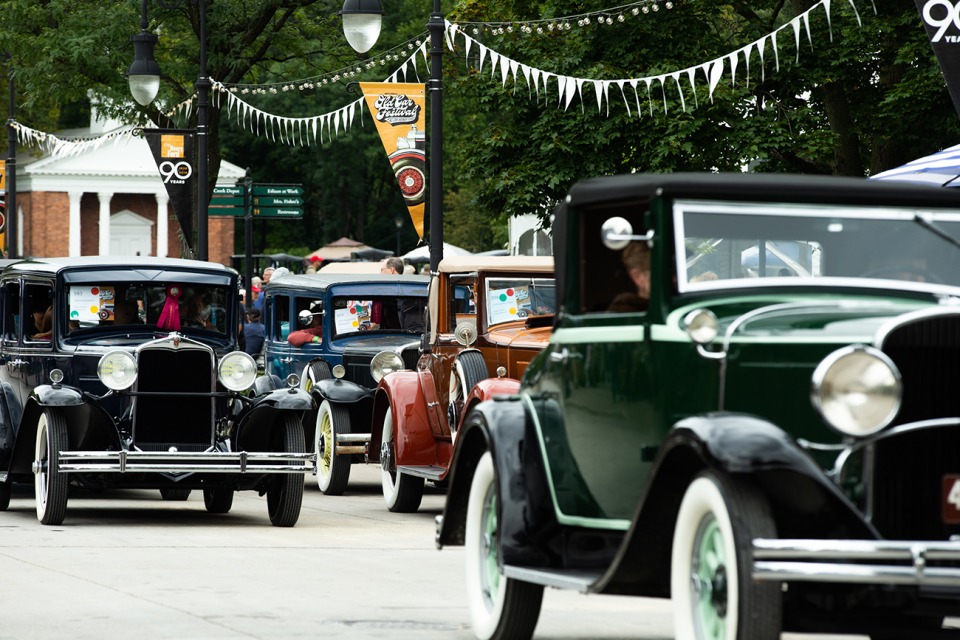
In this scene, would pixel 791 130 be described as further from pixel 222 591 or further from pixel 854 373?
pixel 854 373

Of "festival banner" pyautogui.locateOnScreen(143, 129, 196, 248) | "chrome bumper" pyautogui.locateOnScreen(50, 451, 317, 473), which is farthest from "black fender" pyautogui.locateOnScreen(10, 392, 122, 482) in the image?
"festival banner" pyautogui.locateOnScreen(143, 129, 196, 248)

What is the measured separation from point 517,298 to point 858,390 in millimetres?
8277

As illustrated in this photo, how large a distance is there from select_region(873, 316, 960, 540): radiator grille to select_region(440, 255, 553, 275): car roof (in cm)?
799

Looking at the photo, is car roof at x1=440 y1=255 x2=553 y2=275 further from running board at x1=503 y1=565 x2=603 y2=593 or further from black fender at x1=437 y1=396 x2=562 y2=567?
→ running board at x1=503 y1=565 x2=603 y2=593

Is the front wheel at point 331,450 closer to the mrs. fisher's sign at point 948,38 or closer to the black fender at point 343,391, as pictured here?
the black fender at point 343,391

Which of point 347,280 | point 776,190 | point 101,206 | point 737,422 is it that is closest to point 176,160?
point 347,280

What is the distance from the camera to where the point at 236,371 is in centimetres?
1240

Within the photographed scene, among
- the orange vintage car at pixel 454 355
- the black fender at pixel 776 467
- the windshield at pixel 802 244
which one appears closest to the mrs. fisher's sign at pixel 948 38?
the orange vintage car at pixel 454 355

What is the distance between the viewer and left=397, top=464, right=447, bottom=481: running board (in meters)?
12.8

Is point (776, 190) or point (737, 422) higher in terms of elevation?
point (776, 190)

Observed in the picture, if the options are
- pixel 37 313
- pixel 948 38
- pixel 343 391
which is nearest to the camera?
pixel 948 38

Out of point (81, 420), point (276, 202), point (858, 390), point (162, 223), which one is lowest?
point (81, 420)

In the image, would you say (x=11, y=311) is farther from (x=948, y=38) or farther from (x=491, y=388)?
(x=948, y=38)

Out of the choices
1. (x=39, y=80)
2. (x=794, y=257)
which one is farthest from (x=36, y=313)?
(x=39, y=80)
